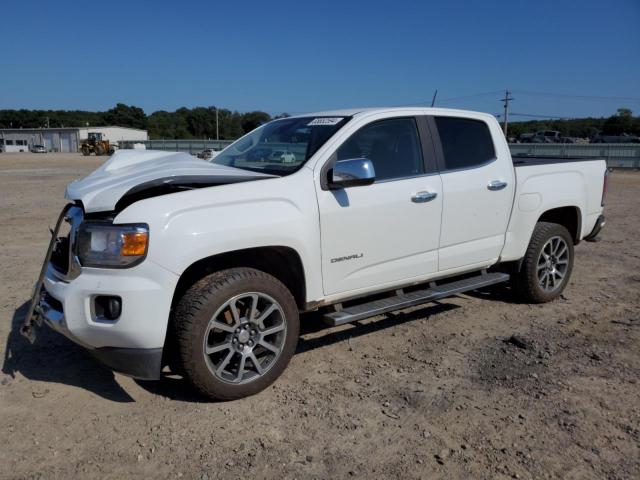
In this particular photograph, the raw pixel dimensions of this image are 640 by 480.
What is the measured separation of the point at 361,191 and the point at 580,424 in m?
2.03

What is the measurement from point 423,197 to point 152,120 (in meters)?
128

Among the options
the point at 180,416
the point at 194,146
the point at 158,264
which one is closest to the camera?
the point at 158,264

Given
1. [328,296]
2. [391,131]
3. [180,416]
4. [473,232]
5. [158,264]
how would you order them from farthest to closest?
[473,232] → [391,131] → [328,296] → [180,416] → [158,264]

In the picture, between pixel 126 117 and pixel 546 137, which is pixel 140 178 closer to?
pixel 546 137

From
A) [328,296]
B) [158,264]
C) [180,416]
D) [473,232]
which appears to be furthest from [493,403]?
[158,264]

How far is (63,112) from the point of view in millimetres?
147875

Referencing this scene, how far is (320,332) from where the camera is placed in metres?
4.77

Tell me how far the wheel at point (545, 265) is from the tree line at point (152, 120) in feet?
261

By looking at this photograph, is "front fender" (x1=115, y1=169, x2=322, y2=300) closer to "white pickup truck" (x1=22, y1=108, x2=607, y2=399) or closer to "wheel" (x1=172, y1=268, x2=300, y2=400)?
"white pickup truck" (x1=22, y1=108, x2=607, y2=399)

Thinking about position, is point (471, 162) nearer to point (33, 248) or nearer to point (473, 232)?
point (473, 232)

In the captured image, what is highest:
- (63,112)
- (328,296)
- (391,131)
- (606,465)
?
(63,112)

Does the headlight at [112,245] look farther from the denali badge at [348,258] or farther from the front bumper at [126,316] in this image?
the denali badge at [348,258]

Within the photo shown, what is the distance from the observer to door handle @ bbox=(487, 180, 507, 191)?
478 cm

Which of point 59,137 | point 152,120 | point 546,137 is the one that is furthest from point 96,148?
point 152,120
